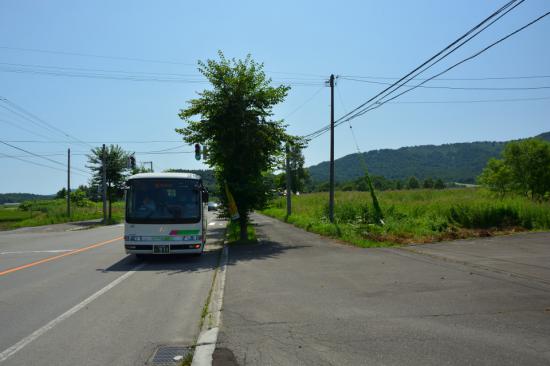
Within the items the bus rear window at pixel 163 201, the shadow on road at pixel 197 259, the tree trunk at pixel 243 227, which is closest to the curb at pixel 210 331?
the shadow on road at pixel 197 259

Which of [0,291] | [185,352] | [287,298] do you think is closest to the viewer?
[185,352]

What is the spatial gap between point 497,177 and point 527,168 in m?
6.26

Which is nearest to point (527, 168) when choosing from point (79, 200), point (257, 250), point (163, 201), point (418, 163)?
point (257, 250)

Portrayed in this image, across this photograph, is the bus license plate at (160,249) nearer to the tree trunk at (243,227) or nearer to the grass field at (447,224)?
the tree trunk at (243,227)

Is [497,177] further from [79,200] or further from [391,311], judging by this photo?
[79,200]

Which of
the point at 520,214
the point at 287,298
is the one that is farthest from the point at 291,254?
the point at 520,214

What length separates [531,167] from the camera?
166 feet

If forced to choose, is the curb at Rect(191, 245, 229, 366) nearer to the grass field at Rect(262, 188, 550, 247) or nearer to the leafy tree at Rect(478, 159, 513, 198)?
the grass field at Rect(262, 188, 550, 247)

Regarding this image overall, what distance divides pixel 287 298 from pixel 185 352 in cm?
285

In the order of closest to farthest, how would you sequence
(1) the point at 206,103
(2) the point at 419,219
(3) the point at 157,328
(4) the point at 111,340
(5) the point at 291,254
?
1. (4) the point at 111,340
2. (3) the point at 157,328
3. (5) the point at 291,254
4. (1) the point at 206,103
5. (2) the point at 419,219

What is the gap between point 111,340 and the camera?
601 cm

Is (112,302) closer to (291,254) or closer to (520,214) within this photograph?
(291,254)

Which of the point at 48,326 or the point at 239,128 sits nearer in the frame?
the point at 48,326


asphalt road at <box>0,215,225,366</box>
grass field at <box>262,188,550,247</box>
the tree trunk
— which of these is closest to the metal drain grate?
asphalt road at <box>0,215,225,366</box>
